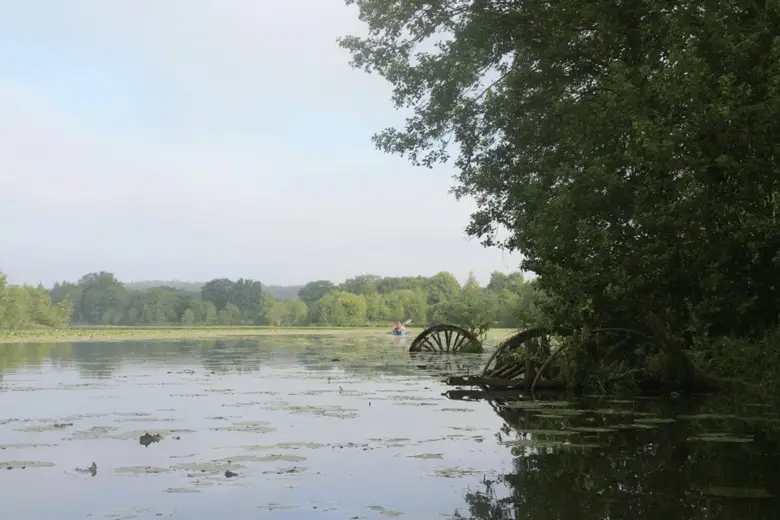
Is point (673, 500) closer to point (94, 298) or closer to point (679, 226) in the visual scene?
point (679, 226)

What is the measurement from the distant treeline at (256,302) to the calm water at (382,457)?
78.5 metres

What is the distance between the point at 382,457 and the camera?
767 cm

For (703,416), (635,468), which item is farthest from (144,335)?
(635,468)

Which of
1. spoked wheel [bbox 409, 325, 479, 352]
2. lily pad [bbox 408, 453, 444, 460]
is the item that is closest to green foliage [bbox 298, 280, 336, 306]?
spoked wheel [bbox 409, 325, 479, 352]

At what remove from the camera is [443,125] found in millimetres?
23125

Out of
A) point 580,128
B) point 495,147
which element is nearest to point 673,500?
point 580,128

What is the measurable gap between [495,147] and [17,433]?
1638 centimetres

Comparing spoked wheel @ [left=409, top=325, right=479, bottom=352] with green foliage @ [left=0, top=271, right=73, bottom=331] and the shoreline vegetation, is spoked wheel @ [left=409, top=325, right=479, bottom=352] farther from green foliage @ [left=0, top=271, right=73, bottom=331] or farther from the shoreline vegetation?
green foliage @ [left=0, top=271, right=73, bottom=331]

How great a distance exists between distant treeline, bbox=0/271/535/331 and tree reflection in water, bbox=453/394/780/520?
80.2 meters

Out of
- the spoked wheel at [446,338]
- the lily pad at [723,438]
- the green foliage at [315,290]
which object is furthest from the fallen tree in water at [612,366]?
the green foliage at [315,290]

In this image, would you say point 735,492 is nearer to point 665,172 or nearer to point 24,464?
point 24,464

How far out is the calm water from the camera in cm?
555

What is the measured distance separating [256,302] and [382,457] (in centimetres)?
17272

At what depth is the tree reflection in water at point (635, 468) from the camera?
5371 millimetres
